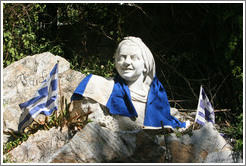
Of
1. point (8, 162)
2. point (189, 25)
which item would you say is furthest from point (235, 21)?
point (8, 162)

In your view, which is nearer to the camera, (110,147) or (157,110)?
(110,147)

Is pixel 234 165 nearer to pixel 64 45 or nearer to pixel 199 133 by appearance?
pixel 199 133

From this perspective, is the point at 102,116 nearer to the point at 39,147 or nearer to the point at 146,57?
the point at 39,147

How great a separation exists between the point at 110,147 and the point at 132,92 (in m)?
1.02

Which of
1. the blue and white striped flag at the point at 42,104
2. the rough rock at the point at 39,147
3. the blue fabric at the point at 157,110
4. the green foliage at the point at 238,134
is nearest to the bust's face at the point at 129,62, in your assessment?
the blue fabric at the point at 157,110

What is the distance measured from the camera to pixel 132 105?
4.50m

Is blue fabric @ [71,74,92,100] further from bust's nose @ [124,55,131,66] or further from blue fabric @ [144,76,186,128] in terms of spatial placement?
blue fabric @ [144,76,186,128]

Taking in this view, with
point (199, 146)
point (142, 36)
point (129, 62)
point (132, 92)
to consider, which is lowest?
point (199, 146)

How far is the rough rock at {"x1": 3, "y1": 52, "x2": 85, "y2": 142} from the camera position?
518cm

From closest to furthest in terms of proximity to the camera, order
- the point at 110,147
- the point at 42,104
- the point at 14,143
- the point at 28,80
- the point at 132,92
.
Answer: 1. the point at 110,147
2. the point at 42,104
3. the point at 14,143
4. the point at 132,92
5. the point at 28,80

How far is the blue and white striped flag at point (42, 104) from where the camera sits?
4273mm

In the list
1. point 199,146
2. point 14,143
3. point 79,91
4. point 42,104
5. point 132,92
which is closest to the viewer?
point 199,146

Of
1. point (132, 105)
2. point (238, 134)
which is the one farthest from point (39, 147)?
point (238, 134)

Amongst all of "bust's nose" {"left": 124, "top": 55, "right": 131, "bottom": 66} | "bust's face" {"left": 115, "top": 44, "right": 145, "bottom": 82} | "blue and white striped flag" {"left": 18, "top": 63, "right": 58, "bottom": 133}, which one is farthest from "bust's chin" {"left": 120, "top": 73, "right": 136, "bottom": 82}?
"blue and white striped flag" {"left": 18, "top": 63, "right": 58, "bottom": 133}
